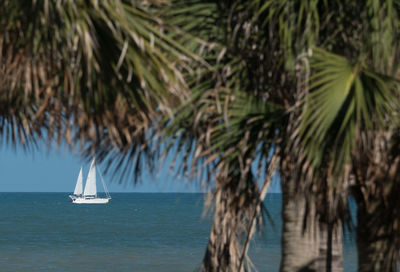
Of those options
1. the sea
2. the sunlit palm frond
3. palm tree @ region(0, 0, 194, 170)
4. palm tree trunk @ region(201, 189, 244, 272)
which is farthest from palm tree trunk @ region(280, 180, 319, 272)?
the sea

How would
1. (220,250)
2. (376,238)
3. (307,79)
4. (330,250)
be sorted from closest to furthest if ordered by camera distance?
1. (307,79)
2. (376,238)
3. (330,250)
4. (220,250)

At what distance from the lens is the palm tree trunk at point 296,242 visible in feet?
25.3

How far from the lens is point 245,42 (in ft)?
21.9

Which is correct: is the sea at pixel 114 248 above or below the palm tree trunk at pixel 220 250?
below

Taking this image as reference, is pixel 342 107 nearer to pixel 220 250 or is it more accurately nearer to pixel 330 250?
pixel 330 250

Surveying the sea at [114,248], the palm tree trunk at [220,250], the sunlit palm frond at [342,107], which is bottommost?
the sea at [114,248]

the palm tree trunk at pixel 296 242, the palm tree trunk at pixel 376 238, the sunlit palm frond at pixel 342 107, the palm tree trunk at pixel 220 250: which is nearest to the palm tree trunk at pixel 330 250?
the palm tree trunk at pixel 296 242

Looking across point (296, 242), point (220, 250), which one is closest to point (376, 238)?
point (296, 242)

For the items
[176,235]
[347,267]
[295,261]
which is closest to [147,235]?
[176,235]

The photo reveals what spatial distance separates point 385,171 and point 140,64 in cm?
262

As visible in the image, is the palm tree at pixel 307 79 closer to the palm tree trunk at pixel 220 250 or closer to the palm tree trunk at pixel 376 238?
the palm tree trunk at pixel 376 238

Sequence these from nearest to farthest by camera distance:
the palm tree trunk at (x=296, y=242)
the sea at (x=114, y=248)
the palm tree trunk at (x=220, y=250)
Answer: the palm tree trunk at (x=296, y=242) < the palm tree trunk at (x=220, y=250) < the sea at (x=114, y=248)

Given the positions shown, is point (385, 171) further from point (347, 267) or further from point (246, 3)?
point (347, 267)

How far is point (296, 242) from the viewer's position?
7.76 meters
